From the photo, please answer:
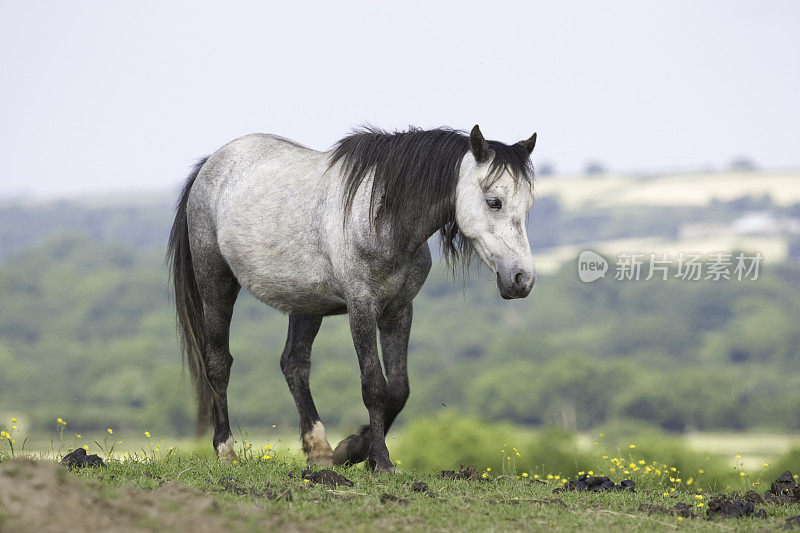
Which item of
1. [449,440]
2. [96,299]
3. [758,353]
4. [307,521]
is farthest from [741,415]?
[307,521]

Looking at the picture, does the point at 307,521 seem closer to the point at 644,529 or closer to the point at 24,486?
the point at 24,486

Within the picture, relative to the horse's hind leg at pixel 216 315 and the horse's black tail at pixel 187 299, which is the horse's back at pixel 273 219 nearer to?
the horse's hind leg at pixel 216 315

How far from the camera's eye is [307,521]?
552 centimetres

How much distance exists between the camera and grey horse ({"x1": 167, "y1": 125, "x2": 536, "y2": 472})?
6.94 metres

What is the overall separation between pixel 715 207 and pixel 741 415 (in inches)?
2572

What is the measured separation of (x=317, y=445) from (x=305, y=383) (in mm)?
593

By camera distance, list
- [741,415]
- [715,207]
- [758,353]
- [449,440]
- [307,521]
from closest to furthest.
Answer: [307,521]
[449,440]
[741,415]
[758,353]
[715,207]

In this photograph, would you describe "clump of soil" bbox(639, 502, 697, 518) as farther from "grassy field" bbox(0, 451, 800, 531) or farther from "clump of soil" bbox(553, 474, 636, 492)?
"clump of soil" bbox(553, 474, 636, 492)

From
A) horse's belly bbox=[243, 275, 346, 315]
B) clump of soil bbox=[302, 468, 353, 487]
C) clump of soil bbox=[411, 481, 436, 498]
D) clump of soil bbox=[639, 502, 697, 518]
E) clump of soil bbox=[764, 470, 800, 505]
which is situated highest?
horse's belly bbox=[243, 275, 346, 315]

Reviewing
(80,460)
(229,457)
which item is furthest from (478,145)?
(80,460)

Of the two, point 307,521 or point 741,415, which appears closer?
point 307,521

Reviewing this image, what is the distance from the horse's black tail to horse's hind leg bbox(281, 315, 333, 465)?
95 centimetres

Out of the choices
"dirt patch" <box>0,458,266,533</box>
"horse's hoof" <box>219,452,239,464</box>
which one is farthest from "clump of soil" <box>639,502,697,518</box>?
"horse's hoof" <box>219,452,239,464</box>

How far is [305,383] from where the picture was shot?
28.0 ft
